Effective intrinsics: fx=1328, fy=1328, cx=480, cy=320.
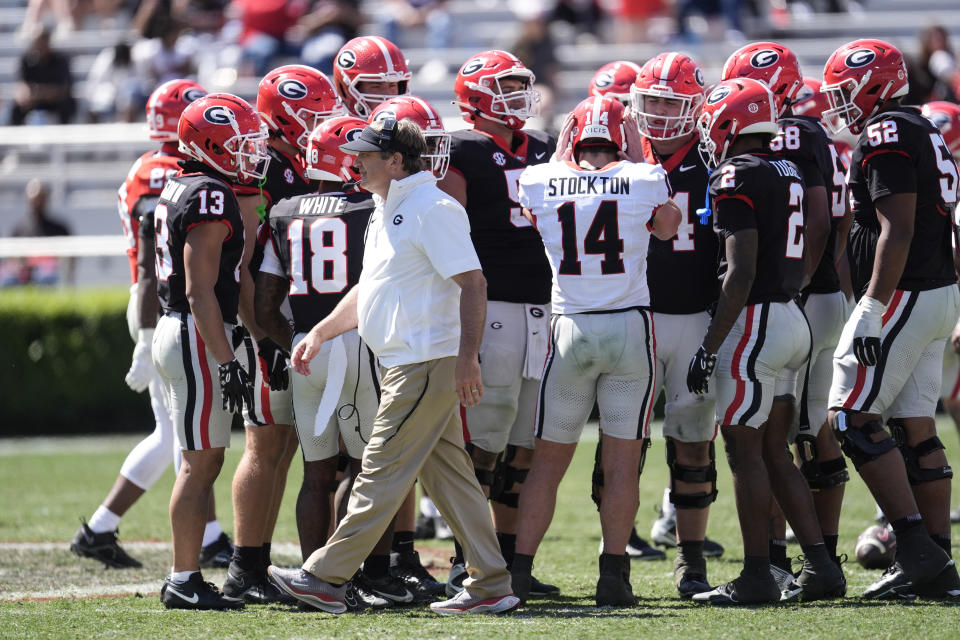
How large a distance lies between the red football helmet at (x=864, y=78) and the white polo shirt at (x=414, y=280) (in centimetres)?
196

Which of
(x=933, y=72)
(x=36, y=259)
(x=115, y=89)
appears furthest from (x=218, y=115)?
(x=115, y=89)

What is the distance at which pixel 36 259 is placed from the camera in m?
13.1

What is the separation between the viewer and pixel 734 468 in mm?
5559

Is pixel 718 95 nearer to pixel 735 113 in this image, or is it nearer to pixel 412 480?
pixel 735 113

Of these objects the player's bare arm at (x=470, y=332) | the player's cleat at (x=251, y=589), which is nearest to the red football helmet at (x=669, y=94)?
the player's bare arm at (x=470, y=332)

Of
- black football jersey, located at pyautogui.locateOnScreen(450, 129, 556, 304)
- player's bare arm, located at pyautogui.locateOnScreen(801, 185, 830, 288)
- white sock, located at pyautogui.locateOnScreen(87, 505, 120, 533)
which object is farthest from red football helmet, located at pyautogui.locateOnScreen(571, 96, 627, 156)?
white sock, located at pyautogui.locateOnScreen(87, 505, 120, 533)

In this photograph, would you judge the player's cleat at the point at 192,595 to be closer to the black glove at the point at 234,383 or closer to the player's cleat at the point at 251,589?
the player's cleat at the point at 251,589

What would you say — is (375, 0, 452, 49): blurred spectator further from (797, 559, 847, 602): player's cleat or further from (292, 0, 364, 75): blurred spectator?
(797, 559, 847, 602): player's cleat

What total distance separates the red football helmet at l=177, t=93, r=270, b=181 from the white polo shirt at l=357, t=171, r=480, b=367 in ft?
2.55

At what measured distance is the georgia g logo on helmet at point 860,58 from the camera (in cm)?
590

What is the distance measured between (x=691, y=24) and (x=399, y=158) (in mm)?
11272

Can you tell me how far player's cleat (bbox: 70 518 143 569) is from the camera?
681cm

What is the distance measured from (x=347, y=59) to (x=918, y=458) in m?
3.35

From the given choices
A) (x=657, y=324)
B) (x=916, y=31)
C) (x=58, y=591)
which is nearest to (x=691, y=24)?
(x=916, y=31)
